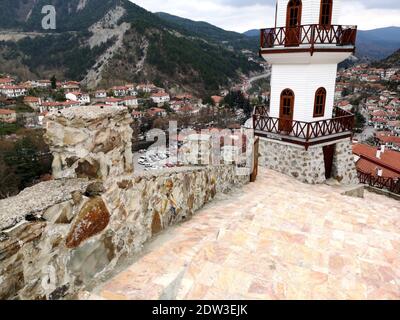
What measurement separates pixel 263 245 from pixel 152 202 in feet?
5.87

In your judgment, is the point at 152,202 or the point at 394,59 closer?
the point at 152,202

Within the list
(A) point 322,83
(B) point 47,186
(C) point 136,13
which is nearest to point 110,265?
(B) point 47,186

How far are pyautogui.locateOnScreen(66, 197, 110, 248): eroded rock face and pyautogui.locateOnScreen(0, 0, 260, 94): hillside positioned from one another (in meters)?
110

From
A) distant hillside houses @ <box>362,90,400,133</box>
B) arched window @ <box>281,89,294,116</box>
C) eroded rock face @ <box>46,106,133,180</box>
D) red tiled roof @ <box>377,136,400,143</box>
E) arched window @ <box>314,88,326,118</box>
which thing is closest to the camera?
eroded rock face @ <box>46,106,133,180</box>

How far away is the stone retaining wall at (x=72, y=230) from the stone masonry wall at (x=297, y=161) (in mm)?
7814

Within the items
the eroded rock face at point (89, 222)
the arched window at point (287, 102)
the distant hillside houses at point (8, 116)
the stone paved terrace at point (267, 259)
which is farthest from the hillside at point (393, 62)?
→ the eroded rock face at point (89, 222)

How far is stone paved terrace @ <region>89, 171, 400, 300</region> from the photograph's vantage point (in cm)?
361

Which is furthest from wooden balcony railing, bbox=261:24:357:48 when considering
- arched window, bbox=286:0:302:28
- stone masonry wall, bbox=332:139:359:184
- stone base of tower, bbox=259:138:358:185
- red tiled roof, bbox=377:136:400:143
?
red tiled roof, bbox=377:136:400:143

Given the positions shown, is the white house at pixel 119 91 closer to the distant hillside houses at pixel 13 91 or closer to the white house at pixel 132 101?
the white house at pixel 132 101

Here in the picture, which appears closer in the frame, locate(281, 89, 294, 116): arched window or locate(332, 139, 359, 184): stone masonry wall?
locate(281, 89, 294, 116): arched window

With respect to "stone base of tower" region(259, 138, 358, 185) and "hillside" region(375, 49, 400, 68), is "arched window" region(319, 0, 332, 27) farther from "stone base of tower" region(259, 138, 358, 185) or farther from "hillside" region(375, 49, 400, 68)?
"hillside" region(375, 49, 400, 68)

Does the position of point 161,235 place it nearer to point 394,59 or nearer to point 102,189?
point 102,189

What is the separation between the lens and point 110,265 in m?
3.71

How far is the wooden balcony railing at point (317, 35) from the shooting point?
1124 cm
